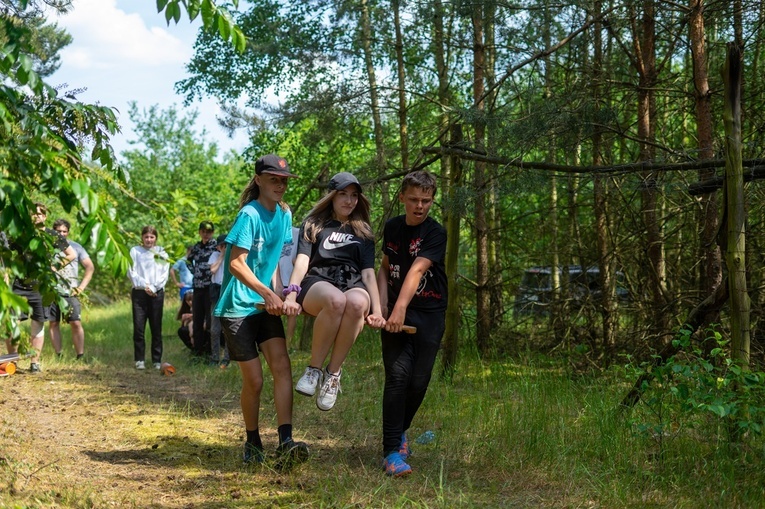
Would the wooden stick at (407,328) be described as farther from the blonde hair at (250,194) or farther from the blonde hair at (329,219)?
the blonde hair at (250,194)

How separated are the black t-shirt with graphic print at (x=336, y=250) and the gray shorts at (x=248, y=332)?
0.44 m

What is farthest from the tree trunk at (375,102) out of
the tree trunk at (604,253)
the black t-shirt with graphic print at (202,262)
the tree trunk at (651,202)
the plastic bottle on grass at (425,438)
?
the plastic bottle on grass at (425,438)

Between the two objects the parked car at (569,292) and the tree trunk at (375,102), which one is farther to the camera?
the tree trunk at (375,102)

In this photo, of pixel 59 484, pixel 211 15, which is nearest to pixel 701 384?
pixel 211 15

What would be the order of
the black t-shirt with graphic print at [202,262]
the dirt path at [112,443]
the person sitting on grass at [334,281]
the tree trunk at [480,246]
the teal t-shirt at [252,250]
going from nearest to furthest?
the dirt path at [112,443] → the person sitting on grass at [334,281] → the teal t-shirt at [252,250] → the tree trunk at [480,246] → the black t-shirt with graphic print at [202,262]

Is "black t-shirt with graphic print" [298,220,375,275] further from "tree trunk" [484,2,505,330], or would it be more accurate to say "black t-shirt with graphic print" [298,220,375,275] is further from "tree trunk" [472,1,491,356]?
"tree trunk" [472,1,491,356]

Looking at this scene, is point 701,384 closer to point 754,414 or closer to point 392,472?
point 754,414

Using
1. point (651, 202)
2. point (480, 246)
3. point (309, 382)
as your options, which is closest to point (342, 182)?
point (309, 382)

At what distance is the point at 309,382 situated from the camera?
478 cm

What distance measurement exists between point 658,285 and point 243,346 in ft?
17.4

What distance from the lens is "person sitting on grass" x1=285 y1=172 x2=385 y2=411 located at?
482 centimetres

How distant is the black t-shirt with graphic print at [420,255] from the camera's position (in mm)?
4996

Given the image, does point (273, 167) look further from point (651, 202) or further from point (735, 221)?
point (651, 202)

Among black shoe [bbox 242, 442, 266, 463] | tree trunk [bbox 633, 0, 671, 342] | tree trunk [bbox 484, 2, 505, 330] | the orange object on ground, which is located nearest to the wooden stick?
black shoe [bbox 242, 442, 266, 463]
